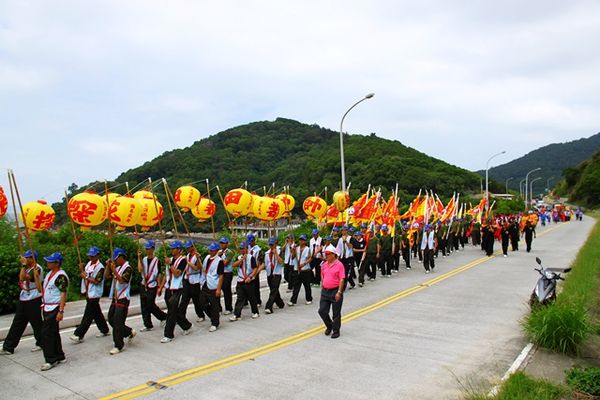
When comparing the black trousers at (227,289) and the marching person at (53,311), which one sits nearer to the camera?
the marching person at (53,311)

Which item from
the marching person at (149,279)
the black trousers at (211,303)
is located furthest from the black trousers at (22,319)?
the black trousers at (211,303)

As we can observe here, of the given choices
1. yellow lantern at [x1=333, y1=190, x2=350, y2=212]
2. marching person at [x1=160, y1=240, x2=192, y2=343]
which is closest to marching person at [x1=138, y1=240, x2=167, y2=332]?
marching person at [x1=160, y1=240, x2=192, y2=343]

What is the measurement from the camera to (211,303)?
895 centimetres

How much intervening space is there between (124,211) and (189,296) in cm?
266

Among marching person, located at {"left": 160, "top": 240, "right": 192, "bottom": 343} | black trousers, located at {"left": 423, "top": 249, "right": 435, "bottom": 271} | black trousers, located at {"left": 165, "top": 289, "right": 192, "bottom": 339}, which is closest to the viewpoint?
black trousers, located at {"left": 165, "top": 289, "right": 192, "bottom": 339}

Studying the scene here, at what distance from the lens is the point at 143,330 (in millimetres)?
8992

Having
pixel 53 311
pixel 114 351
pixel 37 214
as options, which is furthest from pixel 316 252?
pixel 37 214

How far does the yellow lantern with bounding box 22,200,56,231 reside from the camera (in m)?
12.5

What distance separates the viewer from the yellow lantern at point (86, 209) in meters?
9.93

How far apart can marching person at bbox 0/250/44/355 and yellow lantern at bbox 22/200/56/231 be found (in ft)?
18.4

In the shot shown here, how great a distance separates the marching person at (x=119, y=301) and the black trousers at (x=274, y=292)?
3.04 m

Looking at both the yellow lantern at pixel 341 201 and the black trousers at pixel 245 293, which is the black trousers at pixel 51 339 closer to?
the black trousers at pixel 245 293

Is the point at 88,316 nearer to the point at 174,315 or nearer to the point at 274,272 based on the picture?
the point at 174,315

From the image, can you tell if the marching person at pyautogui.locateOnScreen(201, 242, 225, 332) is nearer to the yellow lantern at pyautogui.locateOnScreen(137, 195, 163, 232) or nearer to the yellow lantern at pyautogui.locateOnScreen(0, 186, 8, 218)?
the yellow lantern at pyautogui.locateOnScreen(137, 195, 163, 232)
